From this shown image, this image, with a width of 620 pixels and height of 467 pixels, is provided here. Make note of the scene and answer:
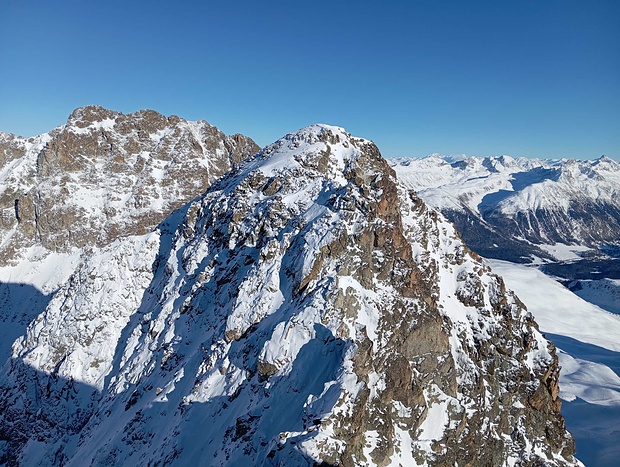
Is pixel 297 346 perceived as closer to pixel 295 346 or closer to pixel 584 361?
pixel 295 346

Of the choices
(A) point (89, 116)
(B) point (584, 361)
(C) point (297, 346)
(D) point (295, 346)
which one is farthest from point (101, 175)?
(B) point (584, 361)

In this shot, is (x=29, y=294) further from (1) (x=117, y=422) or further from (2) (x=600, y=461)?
(2) (x=600, y=461)

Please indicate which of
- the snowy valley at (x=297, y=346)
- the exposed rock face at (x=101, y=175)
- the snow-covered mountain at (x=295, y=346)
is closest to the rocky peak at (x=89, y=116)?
the exposed rock face at (x=101, y=175)

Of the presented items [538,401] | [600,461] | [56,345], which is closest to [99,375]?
[56,345]

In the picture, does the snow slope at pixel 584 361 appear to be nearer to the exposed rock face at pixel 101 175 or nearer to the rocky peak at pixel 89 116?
the exposed rock face at pixel 101 175

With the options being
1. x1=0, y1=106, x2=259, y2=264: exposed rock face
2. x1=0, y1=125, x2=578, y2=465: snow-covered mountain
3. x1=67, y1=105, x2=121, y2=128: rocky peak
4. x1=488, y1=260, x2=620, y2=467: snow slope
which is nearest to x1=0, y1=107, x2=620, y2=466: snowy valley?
x1=0, y1=125, x2=578, y2=465: snow-covered mountain

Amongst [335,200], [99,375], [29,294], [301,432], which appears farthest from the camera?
[29,294]

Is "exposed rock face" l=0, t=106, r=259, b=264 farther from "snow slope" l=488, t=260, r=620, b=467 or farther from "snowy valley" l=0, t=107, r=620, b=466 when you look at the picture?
"snow slope" l=488, t=260, r=620, b=467
